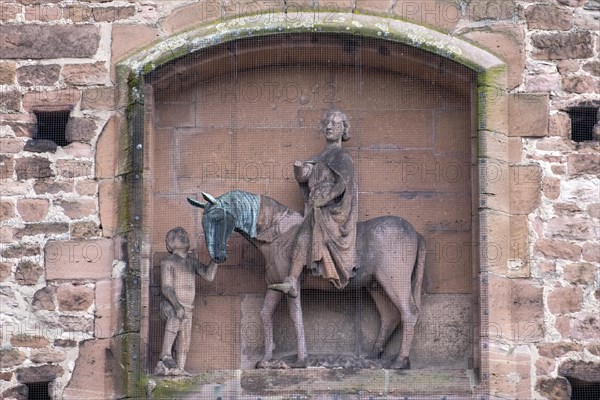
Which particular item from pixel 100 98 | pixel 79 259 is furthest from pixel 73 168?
pixel 79 259

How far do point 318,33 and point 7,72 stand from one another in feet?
6.29

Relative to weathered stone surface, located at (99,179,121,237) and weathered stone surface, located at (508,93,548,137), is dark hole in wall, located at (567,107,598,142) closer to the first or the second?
weathered stone surface, located at (508,93,548,137)

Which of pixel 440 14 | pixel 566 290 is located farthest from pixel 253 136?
pixel 566 290

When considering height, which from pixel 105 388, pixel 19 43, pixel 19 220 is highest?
pixel 19 43

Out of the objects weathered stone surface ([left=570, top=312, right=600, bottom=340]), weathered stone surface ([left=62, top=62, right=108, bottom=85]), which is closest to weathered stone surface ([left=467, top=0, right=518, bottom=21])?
weathered stone surface ([left=570, top=312, right=600, bottom=340])

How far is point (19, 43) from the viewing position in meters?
13.0

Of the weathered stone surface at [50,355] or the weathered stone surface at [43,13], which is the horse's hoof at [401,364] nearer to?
the weathered stone surface at [50,355]

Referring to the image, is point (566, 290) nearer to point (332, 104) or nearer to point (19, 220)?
point (332, 104)

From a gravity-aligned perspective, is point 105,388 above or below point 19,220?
below

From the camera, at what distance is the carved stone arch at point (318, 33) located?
12.7 m

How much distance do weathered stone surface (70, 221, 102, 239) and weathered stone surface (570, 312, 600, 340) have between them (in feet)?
9.50

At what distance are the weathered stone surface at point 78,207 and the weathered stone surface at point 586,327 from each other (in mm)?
2963

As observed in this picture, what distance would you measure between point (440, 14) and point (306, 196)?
1.39 meters

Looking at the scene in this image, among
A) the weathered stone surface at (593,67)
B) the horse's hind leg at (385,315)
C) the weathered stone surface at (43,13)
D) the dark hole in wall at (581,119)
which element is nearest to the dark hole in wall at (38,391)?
the horse's hind leg at (385,315)
